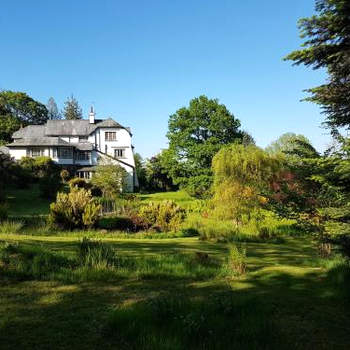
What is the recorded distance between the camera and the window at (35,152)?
45500 mm

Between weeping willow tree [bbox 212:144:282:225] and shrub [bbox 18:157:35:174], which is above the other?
shrub [bbox 18:157:35:174]

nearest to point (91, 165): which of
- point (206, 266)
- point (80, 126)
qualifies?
point (80, 126)

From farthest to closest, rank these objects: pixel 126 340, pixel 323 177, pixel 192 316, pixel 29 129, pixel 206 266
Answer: pixel 29 129
pixel 206 266
pixel 323 177
pixel 192 316
pixel 126 340

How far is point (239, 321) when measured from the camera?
3.91 meters

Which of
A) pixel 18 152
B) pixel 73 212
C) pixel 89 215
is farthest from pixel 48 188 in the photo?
pixel 18 152

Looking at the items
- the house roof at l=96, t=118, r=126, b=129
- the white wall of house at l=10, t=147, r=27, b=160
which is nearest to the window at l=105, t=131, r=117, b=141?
the house roof at l=96, t=118, r=126, b=129

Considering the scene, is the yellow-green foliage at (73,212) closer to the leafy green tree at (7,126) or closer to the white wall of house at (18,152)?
the white wall of house at (18,152)

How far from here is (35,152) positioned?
45.6 meters

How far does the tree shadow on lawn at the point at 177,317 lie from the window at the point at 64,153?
4242 cm

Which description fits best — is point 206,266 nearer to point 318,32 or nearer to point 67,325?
point 67,325

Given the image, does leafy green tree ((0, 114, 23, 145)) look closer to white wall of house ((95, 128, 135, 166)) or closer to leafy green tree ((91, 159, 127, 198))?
white wall of house ((95, 128, 135, 166))

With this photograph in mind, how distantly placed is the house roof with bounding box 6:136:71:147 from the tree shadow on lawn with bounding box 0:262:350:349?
140ft

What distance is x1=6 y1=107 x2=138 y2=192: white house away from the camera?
45.2 metres

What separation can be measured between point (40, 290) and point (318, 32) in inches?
233
